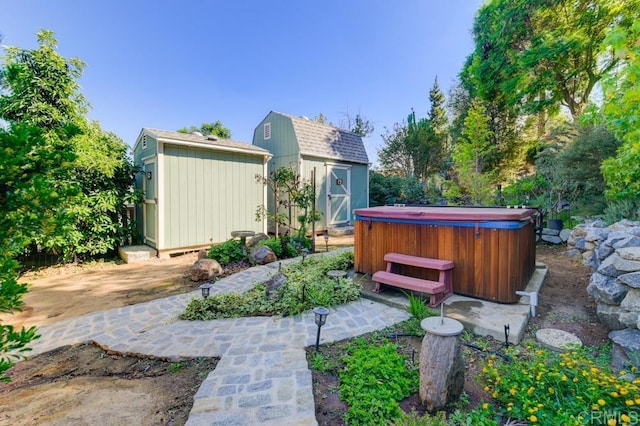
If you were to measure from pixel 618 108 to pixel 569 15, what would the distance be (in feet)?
30.2

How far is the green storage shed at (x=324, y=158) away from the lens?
8.67 metres

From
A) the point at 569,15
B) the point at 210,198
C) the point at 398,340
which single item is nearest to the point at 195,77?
the point at 210,198

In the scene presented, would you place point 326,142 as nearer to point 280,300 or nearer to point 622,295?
point 280,300

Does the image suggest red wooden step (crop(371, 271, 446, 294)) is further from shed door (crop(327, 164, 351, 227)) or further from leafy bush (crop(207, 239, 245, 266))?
shed door (crop(327, 164, 351, 227))

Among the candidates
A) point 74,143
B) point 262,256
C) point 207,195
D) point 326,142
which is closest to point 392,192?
point 326,142

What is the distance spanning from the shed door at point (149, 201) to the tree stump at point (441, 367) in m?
6.45

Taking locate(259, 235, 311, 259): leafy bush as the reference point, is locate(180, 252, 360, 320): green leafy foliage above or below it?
below

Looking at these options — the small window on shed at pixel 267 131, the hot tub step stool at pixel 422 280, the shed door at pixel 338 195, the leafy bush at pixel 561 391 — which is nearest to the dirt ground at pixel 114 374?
the leafy bush at pixel 561 391

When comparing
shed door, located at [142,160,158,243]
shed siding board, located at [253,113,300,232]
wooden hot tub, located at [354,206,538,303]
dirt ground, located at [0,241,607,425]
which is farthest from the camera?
shed siding board, located at [253,113,300,232]

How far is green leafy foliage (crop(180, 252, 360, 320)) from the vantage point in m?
3.30

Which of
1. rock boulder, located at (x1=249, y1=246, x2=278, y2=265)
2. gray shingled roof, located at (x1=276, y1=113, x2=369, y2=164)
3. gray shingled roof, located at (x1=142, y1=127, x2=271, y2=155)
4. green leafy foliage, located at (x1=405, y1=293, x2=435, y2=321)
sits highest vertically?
gray shingled roof, located at (x1=276, y1=113, x2=369, y2=164)

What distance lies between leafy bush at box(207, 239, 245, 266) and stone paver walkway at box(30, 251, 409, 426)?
164 centimetres

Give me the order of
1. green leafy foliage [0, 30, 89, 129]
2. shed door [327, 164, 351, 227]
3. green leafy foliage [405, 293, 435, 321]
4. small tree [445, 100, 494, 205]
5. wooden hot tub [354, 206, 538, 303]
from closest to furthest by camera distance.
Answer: green leafy foliage [405, 293, 435, 321] < wooden hot tub [354, 206, 538, 303] < green leafy foliage [0, 30, 89, 129] < shed door [327, 164, 351, 227] < small tree [445, 100, 494, 205]

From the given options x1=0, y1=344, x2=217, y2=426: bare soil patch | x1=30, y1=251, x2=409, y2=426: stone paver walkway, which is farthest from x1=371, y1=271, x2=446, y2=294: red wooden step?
x1=0, y1=344, x2=217, y2=426: bare soil patch
